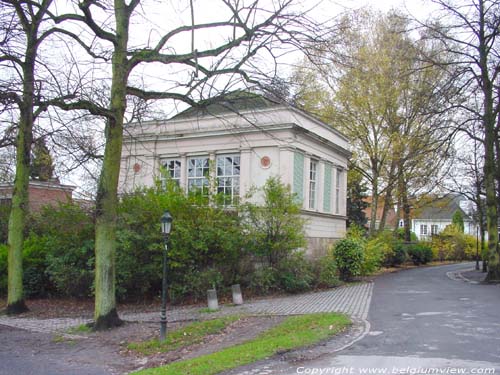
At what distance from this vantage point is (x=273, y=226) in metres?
18.5

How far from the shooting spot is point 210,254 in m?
17.7

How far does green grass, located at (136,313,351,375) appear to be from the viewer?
8.00m

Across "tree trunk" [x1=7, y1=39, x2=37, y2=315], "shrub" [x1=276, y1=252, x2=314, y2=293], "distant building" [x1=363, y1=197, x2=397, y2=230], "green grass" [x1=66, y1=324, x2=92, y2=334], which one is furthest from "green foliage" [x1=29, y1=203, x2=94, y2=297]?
"distant building" [x1=363, y1=197, x2=397, y2=230]

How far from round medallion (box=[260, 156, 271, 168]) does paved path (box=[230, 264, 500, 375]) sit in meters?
9.34

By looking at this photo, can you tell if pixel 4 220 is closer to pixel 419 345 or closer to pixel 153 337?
pixel 153 337

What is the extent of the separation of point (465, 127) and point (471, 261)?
93.4ft

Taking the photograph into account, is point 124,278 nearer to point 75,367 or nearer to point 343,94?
point 75,367

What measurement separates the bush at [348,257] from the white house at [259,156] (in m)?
1.55

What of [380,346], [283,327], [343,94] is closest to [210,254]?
[283,327]

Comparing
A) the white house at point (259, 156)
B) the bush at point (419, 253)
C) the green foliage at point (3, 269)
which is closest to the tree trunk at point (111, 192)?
the white house at point (259, 156)

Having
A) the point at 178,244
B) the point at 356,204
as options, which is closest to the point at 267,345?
the point at 178,244

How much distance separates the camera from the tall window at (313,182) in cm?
2464

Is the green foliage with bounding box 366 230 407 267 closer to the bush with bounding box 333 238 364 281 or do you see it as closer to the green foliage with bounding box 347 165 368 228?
the green foliage with bounding box 347 165 368 228

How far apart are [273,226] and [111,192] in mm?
7133
